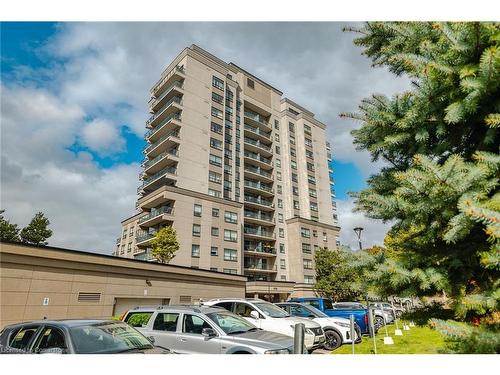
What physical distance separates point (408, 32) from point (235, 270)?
3718cm

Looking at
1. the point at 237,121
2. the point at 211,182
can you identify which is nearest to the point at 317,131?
the point at 237,121

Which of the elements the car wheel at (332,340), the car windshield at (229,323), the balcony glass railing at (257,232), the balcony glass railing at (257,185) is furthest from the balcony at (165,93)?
the car windshield at (229,323)

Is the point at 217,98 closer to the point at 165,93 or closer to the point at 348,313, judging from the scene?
the point at 165,93

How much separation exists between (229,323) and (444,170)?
6.49 meters

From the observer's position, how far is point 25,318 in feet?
53.1

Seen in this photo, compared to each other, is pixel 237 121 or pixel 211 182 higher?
pixel 237 121

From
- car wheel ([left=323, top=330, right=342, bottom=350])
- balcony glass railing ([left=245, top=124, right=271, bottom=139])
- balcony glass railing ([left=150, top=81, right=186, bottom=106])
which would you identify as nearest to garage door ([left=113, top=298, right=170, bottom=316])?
car wheel ([left=323, top=330, right=342, bottom=350])

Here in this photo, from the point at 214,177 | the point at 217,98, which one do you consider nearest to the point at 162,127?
the point at 214,177

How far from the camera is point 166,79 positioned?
43.6 m

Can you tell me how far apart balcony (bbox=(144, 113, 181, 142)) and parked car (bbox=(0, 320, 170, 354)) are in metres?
35.3

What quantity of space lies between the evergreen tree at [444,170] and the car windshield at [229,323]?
4771mm

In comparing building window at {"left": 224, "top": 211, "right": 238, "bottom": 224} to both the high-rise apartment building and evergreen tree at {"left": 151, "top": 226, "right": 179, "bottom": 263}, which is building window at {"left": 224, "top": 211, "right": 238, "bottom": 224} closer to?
the high-rise apartment building

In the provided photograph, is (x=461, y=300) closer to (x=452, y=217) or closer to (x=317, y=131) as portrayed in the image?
(x=452, y=217)

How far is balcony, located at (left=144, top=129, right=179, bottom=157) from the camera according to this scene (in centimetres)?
3851
